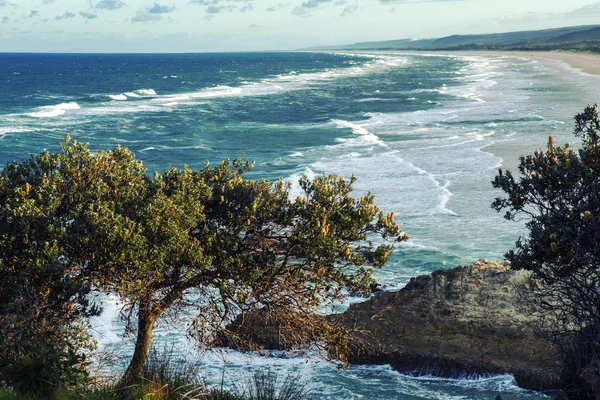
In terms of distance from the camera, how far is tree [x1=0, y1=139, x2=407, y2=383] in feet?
31.0

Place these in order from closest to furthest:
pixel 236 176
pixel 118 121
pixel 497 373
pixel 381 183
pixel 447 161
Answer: pixel 236 176 → pixel 497 373 → pixel 381 183 → pixel 447 161 → pixel 118 121

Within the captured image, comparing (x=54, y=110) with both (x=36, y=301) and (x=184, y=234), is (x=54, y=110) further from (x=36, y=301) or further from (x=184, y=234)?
(x=36, y=301)

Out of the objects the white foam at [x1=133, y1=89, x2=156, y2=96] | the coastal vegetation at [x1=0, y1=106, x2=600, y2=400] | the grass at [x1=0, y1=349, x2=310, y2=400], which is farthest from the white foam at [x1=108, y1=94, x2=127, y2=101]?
the grass at [x1=0, y1=349, x2=310, y2=400]

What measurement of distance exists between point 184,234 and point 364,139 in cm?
3852

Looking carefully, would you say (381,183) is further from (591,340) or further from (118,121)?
(118,121)

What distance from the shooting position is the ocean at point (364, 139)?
1430 centimetres

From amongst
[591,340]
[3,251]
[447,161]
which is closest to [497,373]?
[591,340]

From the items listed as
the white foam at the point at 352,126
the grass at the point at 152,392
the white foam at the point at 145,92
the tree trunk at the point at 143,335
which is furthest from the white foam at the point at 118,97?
the grass at the point at 152,392

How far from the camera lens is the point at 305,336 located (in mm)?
10836

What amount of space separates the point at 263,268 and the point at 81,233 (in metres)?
2.73

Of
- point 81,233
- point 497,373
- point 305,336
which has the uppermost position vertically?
point 81,233

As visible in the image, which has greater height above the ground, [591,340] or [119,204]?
[119,204]

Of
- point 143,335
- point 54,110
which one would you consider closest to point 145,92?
point 54,110

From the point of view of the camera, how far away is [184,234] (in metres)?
9.79
